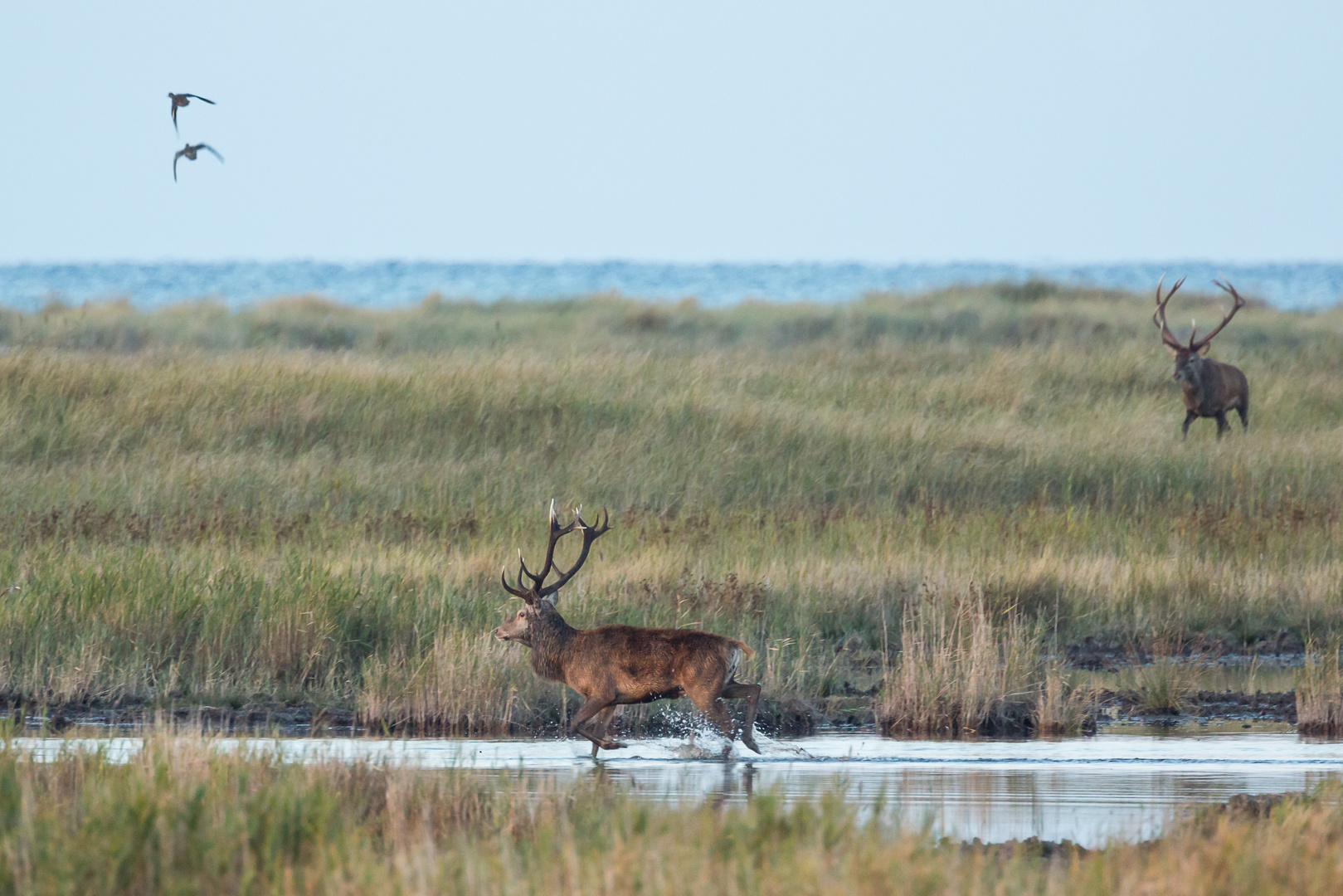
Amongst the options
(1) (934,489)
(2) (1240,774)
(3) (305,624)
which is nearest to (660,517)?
(1) (934,489)

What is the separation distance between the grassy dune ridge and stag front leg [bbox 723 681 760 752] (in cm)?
143

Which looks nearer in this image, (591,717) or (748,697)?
(748,697)

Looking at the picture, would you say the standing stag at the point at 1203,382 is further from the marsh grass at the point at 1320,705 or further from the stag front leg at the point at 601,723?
the stag front leg at the point at 601,723

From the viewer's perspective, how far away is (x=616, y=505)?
18969 mm

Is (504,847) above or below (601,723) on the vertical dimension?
above

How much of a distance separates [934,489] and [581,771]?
37.8 ft

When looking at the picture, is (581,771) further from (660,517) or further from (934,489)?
(934,489)

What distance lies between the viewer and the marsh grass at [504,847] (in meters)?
5.41

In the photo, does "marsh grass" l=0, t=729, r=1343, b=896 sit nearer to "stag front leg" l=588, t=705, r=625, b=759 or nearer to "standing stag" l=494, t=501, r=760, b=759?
"standing stag" l=494, t=501, r=760, b=759

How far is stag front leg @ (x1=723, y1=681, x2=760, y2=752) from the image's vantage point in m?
9.48

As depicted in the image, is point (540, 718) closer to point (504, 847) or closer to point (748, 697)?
point (748, 697)

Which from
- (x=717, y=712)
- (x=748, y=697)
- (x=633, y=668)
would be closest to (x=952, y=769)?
(x=748, y=697)

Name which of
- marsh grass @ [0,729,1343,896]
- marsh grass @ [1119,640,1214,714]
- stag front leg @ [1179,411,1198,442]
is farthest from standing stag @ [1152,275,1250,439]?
marsh grass @ [0,729,1343,896]

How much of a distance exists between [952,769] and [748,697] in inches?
47.2
